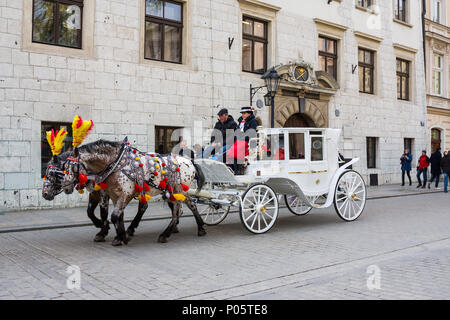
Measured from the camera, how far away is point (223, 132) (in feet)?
27.5

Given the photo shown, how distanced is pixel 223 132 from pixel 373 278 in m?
4.25

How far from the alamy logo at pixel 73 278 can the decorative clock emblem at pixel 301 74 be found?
1305 centimetres

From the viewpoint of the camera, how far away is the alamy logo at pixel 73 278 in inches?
183

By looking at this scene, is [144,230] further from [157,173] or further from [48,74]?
[48,74]

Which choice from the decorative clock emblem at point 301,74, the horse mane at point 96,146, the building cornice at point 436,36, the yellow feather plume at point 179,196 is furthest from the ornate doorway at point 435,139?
the horse mane at point 96,146

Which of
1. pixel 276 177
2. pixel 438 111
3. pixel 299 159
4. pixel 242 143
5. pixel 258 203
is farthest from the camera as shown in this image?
pixel 438 111

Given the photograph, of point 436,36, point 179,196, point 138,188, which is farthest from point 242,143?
point 436,36

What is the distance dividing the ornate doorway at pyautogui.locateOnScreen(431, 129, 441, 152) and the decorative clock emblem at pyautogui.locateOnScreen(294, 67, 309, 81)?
1109 cm

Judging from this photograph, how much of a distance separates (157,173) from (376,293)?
3867mm

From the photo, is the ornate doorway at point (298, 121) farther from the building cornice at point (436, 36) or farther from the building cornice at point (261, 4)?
the building cornice at point (436, 36)

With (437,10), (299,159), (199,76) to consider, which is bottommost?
(299,159)

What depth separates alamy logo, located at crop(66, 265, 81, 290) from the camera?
464 centimetres

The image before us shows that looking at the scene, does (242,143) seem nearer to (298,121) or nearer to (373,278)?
(373,278)

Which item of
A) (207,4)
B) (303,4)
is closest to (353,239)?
(207,4)
